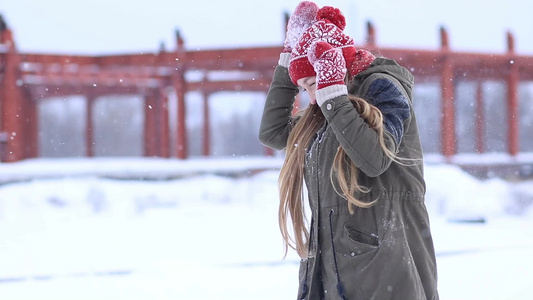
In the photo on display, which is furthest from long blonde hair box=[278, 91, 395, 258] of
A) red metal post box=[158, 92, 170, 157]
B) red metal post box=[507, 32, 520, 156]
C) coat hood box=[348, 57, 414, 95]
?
red metal post box=[507, 32, 520, 156]

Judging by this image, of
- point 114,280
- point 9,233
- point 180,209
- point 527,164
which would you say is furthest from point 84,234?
point 527,164

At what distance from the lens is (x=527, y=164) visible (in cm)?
979

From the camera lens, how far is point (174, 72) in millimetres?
9703

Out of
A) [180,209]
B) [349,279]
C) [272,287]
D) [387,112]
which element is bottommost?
[180,209]

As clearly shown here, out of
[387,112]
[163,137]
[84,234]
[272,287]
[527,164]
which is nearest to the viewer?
[387,112]

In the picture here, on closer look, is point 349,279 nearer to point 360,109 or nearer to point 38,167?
point 360,109

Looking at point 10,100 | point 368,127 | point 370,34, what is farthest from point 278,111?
point 10,100

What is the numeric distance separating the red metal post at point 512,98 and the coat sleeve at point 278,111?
948 centimetres

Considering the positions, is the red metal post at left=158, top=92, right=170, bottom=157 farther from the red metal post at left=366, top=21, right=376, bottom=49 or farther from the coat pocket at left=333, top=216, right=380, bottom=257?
the coat pocket at left=333, top=216, right=380, bottom=257

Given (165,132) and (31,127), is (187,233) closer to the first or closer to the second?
(165,132)

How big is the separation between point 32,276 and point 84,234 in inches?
77.5

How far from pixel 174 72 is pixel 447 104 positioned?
5153 millimetres

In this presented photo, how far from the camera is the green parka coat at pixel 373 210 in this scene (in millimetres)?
1448

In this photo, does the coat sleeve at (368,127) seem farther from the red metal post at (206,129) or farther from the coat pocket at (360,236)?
the red metal post at (206,129)
